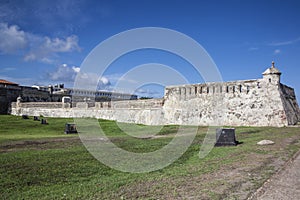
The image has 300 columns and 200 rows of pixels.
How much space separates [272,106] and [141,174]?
12999mm

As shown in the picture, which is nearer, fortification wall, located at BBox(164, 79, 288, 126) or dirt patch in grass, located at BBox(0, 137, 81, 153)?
dirt patch in grass, located at BBox(0, 137, 81, 153)

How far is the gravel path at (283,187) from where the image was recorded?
3706 millimetres

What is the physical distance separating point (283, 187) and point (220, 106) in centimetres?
1423

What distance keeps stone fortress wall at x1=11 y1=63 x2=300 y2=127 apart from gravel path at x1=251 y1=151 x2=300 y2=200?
38.1 feet

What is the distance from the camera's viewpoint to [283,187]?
4125 millimetres

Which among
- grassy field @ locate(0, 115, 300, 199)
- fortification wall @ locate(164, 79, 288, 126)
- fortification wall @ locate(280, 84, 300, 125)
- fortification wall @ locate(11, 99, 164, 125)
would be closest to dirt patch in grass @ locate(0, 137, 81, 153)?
grassy field @ locate(0, 115, 300, 199)

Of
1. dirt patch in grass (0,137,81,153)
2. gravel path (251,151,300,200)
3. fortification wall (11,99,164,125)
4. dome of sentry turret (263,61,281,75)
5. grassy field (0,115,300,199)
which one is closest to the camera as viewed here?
gravel path (251,151,300,200)

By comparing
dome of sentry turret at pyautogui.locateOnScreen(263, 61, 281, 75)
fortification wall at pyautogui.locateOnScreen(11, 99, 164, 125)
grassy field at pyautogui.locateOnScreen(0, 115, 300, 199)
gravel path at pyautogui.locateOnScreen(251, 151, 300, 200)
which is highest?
dome of sentry turret at pyautogui.locateOnScreen(263, 61, 281, 75)

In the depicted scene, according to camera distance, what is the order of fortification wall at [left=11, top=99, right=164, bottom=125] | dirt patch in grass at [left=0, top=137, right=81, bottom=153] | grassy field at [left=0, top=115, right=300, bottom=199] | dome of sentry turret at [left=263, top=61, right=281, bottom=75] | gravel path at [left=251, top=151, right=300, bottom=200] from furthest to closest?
fortification wall at [left=11, top=99, right=164, bottom=125] < dome of sentry turret at [left=263, top=61, right=281, bottom=75] < dirt patch in grass at [left=0, top=137, right=81, bottom=153] < grassy field at [left=0, top=115, right=300, bottom=199] < gravel path at [left=251, top=151, right=300, bottom=200]

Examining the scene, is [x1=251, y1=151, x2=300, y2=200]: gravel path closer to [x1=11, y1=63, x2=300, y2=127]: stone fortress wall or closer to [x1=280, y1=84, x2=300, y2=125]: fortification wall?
[x1=11, y1=63, x2=300, y2=127]: stone fortress wall

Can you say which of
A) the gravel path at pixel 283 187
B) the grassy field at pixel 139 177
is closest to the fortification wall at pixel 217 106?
the grassy field at pixel 139 177

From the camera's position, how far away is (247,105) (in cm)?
1675

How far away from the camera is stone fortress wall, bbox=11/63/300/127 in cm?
1587

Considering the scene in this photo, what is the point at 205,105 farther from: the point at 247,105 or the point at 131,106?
the point at 131,106
